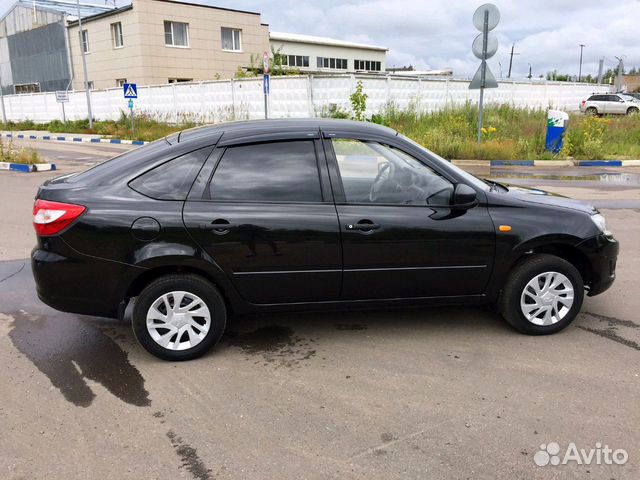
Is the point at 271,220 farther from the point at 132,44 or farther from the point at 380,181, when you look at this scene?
the point at 132,44

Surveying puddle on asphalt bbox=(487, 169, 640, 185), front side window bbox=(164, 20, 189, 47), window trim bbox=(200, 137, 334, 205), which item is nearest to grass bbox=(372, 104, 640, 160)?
puddle on asphalt bbox=(487, 169, 640, 185)

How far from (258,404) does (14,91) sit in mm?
55605

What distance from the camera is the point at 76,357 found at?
156 inches

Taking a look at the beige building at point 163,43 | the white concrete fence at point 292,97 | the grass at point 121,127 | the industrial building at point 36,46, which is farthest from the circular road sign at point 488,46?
A: the industrial building at point 36,46

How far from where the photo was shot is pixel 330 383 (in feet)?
11.6

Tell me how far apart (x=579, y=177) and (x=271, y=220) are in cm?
1230

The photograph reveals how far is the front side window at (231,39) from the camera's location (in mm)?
39812

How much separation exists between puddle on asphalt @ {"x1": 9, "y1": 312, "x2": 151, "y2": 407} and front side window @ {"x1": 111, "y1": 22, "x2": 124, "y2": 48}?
3701 cm

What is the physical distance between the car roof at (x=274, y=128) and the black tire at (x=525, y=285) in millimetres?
1424

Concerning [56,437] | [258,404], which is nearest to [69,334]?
[56,437]

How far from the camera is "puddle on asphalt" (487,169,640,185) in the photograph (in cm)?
1318

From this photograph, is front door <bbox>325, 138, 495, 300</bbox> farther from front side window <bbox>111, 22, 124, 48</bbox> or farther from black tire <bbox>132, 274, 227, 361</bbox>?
front side window <bbox>111, 22, 124, 48</bbox>

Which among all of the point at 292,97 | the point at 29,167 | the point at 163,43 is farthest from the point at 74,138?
the point at 29,167

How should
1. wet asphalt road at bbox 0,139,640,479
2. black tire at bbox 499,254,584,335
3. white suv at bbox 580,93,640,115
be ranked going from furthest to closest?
white suv at bbox 580,93,640,115
black tire at bbox 499,254,584,335
wet asphalt road at bbox 0,139,640,479
